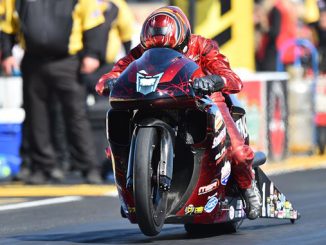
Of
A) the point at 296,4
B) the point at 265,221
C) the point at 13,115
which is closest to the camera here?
the point at 265,221

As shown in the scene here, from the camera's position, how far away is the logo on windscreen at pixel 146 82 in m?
8.15

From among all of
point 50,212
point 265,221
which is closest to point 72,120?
point 50,212

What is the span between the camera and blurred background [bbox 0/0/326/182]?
1480cm

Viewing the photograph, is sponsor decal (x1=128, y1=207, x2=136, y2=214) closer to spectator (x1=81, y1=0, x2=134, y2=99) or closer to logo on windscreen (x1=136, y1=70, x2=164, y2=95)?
logo on windscreen (x1=136, y1=70, x2=164, y2=95)

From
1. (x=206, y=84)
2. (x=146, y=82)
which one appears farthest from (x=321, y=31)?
(x=146, y=82)

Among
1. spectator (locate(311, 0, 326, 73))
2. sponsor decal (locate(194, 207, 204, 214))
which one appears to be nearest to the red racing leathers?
sponsor decal (locate(194, 207, 204, 214))

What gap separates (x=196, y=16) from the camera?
680 inches

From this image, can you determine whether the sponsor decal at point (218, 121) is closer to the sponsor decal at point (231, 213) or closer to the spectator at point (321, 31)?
the sponsor decal at point (231, 213)

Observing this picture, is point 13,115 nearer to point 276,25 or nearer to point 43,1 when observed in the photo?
point 43,1

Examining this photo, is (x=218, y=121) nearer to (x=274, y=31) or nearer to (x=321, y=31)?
(x=321, y=31)

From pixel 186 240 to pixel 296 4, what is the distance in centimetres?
1537

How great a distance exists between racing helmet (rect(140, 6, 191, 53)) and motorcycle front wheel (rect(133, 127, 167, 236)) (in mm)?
687

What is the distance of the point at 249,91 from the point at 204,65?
7380 mm

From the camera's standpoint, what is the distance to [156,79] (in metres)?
8.20
